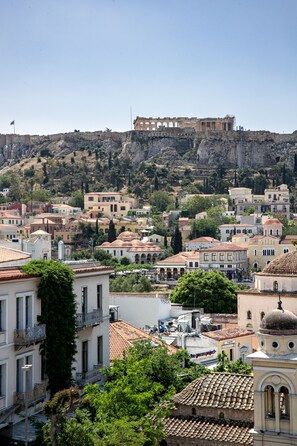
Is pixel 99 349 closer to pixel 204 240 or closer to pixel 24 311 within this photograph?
pixel 24 311

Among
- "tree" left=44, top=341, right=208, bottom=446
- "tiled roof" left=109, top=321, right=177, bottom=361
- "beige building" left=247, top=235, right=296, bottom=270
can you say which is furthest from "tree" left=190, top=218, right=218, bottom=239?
"tree" left=44, top=341, right=208, bottom=446

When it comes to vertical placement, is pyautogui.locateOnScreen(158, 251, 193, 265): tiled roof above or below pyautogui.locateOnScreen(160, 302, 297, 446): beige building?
below

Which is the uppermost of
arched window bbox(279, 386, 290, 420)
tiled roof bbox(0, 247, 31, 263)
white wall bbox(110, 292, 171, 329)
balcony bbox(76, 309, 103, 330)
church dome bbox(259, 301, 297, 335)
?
tiled roof bbox(0, 247, 31, 263)

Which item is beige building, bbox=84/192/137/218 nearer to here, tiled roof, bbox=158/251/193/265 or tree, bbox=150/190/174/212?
tree, bbox=150/190/174/212

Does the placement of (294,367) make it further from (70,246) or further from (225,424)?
(70,246)

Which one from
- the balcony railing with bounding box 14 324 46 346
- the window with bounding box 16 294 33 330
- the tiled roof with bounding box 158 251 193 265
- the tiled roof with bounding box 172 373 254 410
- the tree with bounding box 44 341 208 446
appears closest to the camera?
the tree with bounding box 44 341 208 446

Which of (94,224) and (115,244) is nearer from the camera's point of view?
(115,244)

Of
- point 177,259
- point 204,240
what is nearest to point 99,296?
point 177,259

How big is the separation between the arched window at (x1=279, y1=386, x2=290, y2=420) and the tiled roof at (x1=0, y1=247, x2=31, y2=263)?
9.30 metres

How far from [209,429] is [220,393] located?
3.55 ft

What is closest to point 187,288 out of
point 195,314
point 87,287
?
point 195,314

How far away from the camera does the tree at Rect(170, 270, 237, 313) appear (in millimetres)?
74375

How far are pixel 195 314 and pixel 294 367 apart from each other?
3268cm

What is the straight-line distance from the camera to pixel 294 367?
60.5 ft
